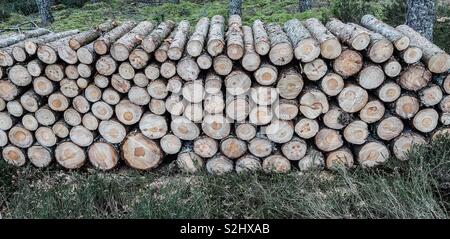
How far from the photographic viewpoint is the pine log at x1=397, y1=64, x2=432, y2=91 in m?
4.63

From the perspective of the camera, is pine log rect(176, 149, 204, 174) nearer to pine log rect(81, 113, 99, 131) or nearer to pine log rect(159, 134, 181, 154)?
pine log rect(159, 134, 181, 154)

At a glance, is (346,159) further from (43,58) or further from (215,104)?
(43,58)

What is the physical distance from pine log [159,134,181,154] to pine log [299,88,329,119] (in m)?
1.42

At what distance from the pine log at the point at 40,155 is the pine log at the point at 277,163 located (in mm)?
2513

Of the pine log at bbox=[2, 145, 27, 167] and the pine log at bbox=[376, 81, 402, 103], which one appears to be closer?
the pine log at bbox=[376, 81, 402, 103]

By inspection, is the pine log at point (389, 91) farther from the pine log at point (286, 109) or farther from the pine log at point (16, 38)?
the pine log at point (16, 38)

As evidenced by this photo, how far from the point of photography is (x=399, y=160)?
475 centimetres

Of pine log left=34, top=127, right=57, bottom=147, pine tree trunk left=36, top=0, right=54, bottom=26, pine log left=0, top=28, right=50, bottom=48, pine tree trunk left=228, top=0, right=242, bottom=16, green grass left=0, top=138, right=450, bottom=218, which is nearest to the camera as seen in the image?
green grass left=0, top=138, right=450, bottom=218

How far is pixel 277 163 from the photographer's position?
16.2ft

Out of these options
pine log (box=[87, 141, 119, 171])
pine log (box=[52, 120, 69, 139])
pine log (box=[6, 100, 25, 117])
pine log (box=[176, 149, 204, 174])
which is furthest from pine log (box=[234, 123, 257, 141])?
pine log (box=[6, 100, 25, 117])

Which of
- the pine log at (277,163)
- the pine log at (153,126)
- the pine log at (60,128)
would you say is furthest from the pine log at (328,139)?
the pine log at (60,128)

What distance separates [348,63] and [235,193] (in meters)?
1.77

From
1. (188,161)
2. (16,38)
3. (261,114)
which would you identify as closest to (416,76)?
(261,114)

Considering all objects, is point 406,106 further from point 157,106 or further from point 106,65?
point 106,65
